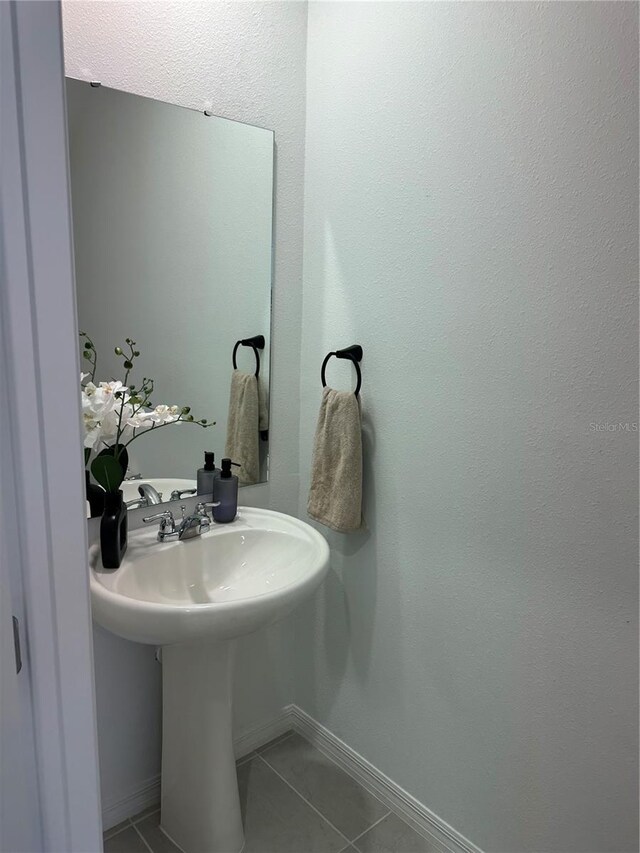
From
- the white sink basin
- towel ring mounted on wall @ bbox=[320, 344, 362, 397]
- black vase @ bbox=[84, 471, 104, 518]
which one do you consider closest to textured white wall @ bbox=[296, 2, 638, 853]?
towel ring mounted on wall @ bbox=[320, 344, 362, 397]

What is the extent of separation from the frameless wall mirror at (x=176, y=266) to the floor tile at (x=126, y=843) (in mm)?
940

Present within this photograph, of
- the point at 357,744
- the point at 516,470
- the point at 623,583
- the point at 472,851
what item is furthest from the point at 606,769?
the point at 357,744

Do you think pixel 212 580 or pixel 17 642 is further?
pixel 212 580

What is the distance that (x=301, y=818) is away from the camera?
5.61 ft

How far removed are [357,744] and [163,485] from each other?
1006 mm

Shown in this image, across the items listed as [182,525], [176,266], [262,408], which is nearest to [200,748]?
[182,525]

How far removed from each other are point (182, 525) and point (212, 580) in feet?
0.56

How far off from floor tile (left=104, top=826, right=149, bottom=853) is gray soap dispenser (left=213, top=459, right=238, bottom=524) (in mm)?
888

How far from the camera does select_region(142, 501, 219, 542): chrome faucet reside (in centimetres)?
157

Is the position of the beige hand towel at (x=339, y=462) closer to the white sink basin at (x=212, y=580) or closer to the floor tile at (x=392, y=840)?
the white sink basin at (x=212, y=580)

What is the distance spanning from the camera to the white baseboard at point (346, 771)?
1612mm

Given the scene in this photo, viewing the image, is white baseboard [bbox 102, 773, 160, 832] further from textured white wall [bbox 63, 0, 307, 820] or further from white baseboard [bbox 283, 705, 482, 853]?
white baseboard [bbox 283, 705, 482, 853]

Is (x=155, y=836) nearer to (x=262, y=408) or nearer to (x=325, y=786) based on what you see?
(x=325, y=786)

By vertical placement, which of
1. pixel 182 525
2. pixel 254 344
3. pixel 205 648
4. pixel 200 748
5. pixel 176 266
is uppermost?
pixel 176 266
